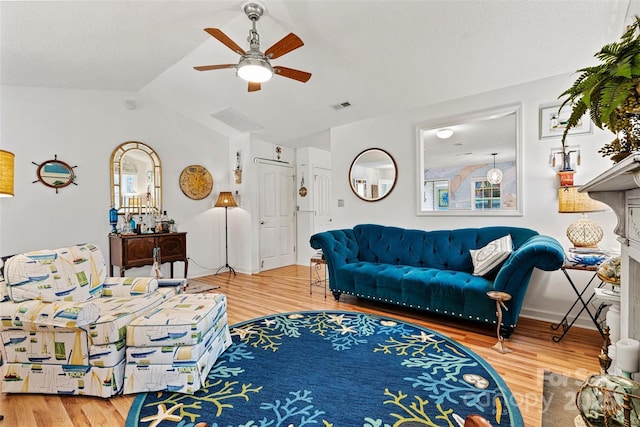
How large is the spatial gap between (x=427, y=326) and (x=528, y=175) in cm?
193

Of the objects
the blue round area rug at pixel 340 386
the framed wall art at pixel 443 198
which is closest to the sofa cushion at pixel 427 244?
the framed wall art at pixel 443 198

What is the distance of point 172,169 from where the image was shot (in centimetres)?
501

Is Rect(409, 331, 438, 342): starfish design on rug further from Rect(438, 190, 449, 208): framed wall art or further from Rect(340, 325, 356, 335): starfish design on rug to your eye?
Rect(438, 190, 449, 208): framed wall art

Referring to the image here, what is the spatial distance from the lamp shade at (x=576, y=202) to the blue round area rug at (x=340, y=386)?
1.52 m

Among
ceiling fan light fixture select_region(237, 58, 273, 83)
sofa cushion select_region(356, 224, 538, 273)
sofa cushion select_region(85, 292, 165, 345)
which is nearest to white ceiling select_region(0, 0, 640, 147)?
ceiling fan light fixture select_region(237, 58, 273, 83)

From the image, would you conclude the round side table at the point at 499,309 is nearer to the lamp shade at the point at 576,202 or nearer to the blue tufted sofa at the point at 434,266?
the blue tufted sofa at the point at 434,266

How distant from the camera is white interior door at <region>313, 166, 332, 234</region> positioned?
6.34 m

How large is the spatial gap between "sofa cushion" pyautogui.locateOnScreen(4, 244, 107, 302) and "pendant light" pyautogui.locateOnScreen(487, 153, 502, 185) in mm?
4172

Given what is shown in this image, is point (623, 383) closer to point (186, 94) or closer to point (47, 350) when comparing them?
point (47, 350)

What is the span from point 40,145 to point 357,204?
4305 mm

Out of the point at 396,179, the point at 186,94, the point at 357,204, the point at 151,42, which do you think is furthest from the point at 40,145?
the point at 396,179

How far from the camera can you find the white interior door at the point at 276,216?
5832mm

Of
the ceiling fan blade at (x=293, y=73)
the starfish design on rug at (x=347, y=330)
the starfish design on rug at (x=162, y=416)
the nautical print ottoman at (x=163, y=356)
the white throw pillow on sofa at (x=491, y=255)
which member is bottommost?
the starfish design on rug at (x=162, y=416)

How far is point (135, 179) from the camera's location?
461 centimetres
